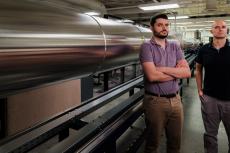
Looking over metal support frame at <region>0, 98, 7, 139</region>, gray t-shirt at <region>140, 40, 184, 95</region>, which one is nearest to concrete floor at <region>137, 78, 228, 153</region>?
gray t-shirt at <region>140, 40, 184, 95</region>

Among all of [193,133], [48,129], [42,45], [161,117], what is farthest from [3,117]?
[193,133]

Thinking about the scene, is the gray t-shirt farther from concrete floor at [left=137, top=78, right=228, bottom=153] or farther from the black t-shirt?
concrete floor at [left=137, top=78, right=228, bottom=153]

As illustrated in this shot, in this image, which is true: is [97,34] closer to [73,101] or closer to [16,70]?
[16,70]

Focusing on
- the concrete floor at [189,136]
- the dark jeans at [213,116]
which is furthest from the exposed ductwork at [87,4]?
the dark jeans at [213,116]

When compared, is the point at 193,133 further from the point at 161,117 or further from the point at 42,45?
the point at 42,45

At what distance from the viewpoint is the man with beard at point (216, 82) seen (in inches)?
75.0

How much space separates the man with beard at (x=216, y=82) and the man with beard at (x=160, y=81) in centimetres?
41

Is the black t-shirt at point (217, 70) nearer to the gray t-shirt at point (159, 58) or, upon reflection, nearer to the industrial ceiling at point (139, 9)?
the gray t-shirt at point (159, 58)

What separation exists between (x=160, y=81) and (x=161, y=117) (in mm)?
249

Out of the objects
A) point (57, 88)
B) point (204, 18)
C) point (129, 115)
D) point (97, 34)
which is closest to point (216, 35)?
point (129, 115)

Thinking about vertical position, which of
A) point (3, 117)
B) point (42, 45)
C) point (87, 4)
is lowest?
point (3, 117)

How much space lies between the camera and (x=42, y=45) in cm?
74

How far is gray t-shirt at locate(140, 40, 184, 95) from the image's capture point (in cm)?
161

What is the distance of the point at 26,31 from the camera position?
69 cm
